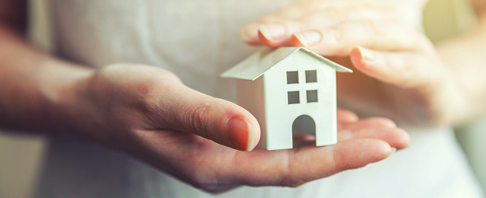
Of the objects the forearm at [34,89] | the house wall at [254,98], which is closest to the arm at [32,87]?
the forearm at [34,89]

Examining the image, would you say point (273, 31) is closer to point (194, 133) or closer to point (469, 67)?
point (194, 133)

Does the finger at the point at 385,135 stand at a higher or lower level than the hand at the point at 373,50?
lower

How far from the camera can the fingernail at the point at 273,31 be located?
46 centimetres

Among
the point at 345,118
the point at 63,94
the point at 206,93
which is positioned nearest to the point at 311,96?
the point at 345,118

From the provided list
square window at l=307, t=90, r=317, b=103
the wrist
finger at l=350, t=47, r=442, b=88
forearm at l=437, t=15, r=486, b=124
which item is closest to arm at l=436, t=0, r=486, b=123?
forearm at l=437, t=15, r=486, b=124

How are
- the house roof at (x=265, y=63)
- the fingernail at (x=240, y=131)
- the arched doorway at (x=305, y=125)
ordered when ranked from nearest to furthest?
the fingernail at (x=240, y=131) → the house roof at (x=265, y=63) → the arched doorway at (x=305, y=125)

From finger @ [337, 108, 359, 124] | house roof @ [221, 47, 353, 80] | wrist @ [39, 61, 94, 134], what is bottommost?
finger @ [337, 108, 359, 124]

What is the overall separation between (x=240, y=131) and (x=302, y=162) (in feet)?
0.41

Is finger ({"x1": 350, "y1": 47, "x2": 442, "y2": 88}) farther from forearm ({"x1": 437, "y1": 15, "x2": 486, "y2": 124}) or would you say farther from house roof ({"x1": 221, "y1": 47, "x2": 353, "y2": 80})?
forearm ({"x1": 437, "y1": 15, "x2": 486, "y2": 124})

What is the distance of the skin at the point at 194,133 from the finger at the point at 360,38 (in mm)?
125

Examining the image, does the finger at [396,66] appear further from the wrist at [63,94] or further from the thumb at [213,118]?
the wrist at [63,94]

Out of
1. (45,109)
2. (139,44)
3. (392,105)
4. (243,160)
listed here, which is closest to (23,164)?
(45,109)

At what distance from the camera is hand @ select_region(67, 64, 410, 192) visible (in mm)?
323

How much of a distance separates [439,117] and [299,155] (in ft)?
1.51
